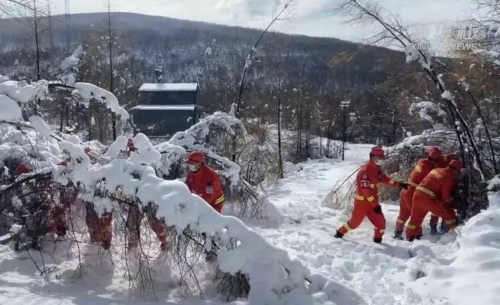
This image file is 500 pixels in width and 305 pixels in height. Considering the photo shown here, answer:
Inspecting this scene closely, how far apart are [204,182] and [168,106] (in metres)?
39.9

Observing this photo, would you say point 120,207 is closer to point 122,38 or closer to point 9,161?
point 9,161

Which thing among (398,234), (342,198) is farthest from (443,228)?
(342,198)

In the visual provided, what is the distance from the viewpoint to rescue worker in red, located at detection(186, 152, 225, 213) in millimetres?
7598

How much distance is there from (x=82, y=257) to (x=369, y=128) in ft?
186

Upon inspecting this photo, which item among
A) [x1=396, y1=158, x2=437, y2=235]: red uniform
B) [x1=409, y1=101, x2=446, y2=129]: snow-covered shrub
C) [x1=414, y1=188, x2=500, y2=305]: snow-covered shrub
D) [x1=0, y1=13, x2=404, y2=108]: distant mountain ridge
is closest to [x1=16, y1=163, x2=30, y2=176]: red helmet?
[x1=0, y1=13, x2=404, y2=108]: distant mountain ridge

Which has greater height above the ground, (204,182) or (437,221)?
(204,182)

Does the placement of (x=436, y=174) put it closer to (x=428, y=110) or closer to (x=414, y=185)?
(x=414, y=185)

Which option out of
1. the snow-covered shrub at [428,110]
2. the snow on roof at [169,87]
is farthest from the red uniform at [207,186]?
the snow on roof at [169,87]

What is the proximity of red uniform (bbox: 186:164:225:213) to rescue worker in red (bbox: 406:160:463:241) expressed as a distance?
10.3 ft

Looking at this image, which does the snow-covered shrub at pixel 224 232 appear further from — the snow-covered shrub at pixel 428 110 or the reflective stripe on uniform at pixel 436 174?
the snow-covered shrub at pixel 428 110

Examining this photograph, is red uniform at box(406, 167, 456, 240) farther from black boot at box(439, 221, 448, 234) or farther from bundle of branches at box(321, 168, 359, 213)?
bundle of branches at box(321, 168, 359, 213)

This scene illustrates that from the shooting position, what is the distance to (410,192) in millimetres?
8344

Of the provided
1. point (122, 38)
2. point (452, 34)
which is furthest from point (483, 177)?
point (122, 38)

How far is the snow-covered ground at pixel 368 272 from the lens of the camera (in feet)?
17.2
